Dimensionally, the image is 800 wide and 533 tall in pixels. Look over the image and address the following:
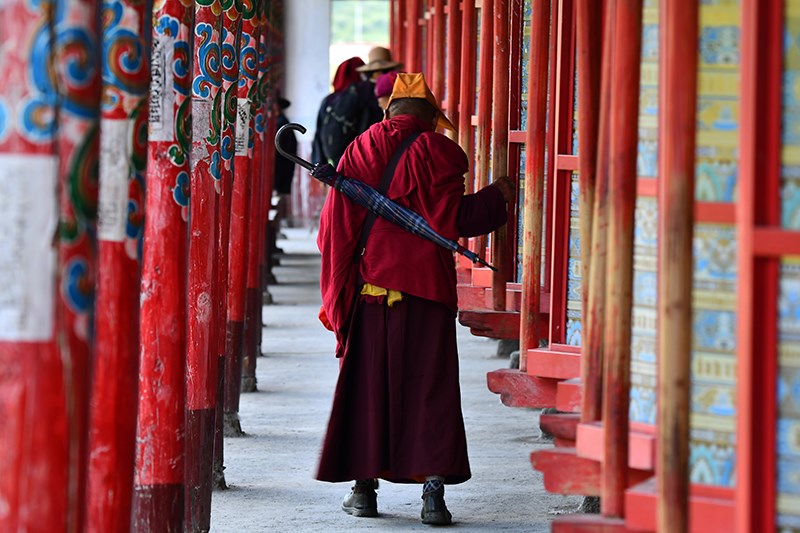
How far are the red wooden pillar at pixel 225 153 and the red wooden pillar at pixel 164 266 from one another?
157cm

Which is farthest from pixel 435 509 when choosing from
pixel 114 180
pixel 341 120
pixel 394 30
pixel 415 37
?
pixel 394 30

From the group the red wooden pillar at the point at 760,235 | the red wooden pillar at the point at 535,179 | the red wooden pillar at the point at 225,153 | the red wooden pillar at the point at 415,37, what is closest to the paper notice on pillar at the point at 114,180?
the red wooden pillar at the point at 760,235

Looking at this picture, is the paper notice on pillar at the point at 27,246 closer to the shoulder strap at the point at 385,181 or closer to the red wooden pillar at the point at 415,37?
the shoulder strap at the point at 385,181

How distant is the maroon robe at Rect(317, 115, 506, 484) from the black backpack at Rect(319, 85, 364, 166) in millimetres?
6089

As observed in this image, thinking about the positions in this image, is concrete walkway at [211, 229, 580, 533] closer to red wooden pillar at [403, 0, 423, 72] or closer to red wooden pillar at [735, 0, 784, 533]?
red wooden pillar at [735, 0, 784, 533]

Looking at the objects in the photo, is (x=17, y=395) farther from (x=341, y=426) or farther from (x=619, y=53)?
(x=341, y=426)

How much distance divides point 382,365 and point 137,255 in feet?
7.48

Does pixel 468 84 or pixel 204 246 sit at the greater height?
pixel 468 84

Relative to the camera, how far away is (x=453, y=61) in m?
10.7

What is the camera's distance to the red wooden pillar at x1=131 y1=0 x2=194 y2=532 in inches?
193

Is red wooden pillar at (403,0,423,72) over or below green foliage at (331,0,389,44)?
below

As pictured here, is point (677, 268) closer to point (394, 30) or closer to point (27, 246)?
point (27, 246)

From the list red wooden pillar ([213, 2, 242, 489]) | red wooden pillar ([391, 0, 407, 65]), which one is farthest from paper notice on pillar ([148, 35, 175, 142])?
red wooden pillar ([391, 0, 407, 65])

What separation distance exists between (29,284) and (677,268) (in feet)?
4.34
